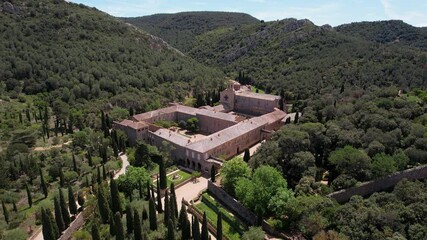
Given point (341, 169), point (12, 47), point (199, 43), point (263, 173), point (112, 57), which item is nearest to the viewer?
point (263, 173)

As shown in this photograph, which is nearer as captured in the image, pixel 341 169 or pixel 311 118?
pixel 341 169

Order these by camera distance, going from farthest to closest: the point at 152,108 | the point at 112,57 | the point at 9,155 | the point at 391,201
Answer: the point at 112,57 < the point at 152,108 < the point at 9,155 < the point at 391,201

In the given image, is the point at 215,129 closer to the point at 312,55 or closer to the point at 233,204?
the point at 233,204

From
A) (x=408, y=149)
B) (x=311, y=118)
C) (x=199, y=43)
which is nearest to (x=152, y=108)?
(x=311, y=118)

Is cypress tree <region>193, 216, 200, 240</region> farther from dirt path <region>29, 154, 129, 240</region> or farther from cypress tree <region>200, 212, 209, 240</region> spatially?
dirt path <region>29, 154, 129, 240</region>

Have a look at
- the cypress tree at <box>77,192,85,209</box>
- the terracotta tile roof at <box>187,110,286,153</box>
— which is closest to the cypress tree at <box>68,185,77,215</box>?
the cypress tree at <box>77,192,85,209</box>

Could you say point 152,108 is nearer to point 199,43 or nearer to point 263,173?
point 263,173
